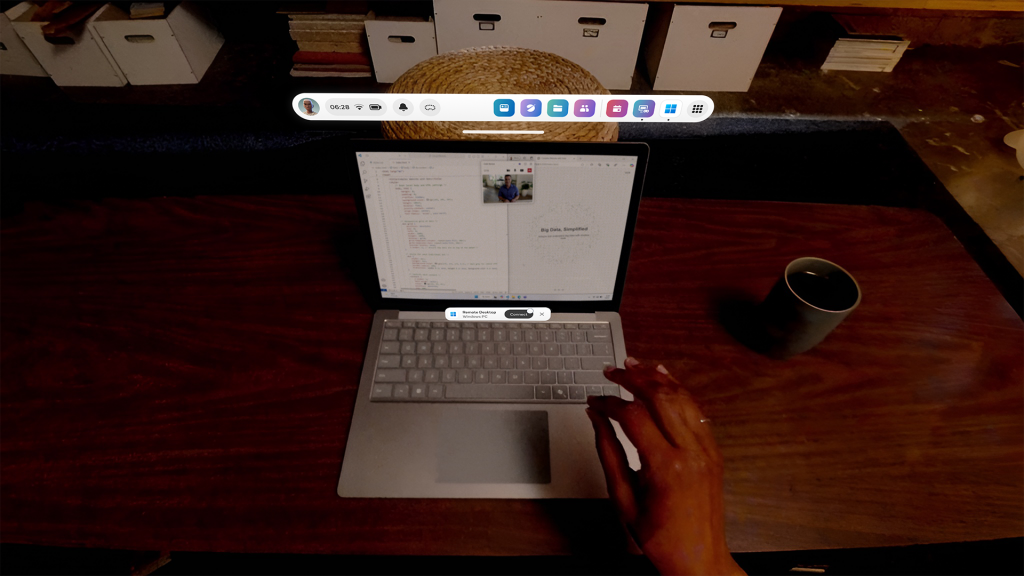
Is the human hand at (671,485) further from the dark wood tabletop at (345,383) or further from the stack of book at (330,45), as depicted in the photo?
the stack of book at (330,45)

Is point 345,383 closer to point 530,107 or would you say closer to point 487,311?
point 487,311

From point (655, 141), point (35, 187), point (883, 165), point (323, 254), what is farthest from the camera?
point (883, 165)

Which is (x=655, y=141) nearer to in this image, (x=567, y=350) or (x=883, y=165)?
(x=883, y=165)

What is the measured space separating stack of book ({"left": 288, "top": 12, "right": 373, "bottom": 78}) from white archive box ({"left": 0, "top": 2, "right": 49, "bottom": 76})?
0.80 metres

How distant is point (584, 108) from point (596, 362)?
1.16 feet

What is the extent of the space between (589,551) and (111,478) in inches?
21.7

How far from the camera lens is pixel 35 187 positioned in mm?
1067

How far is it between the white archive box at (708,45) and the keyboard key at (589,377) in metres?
1.32

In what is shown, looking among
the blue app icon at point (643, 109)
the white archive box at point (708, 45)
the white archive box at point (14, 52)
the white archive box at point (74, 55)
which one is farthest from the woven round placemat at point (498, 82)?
the white archive box at point (14, 52)

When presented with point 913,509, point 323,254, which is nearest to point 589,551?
point 913,509

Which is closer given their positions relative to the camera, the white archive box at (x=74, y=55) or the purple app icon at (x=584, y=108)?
the purple app icon at (x=584, y=108)

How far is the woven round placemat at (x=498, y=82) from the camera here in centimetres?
86

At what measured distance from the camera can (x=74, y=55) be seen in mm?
1594

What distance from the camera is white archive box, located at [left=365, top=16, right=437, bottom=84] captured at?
1549 mm
